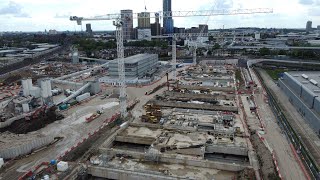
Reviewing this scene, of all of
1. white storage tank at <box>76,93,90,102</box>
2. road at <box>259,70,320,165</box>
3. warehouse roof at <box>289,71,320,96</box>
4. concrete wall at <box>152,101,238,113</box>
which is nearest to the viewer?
road at <box>259,70,320,165</box>

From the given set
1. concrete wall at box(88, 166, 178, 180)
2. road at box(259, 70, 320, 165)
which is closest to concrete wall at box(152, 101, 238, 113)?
road at box(259, 70, 320, 165)

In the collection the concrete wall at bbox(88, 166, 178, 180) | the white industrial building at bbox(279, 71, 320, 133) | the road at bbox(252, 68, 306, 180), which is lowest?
the concrete wall at bbox(88, 166, 178, 180)

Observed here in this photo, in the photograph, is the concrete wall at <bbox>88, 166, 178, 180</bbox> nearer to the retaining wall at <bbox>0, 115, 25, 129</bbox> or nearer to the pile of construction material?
the pile of construction material

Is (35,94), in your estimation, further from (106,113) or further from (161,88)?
(161,88)

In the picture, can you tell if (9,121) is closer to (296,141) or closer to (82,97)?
(82,97)

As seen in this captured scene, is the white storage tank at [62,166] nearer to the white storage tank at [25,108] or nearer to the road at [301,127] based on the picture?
the white storage tank at [25,108]

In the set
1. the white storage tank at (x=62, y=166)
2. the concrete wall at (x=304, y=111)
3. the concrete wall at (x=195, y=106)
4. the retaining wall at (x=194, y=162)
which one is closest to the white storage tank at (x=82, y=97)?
the concrete wall at (x=195, y=106)

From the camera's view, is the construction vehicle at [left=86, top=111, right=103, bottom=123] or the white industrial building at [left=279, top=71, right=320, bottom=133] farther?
the construction vehicle at [left=86, top=111, right=103, bottom=123]
